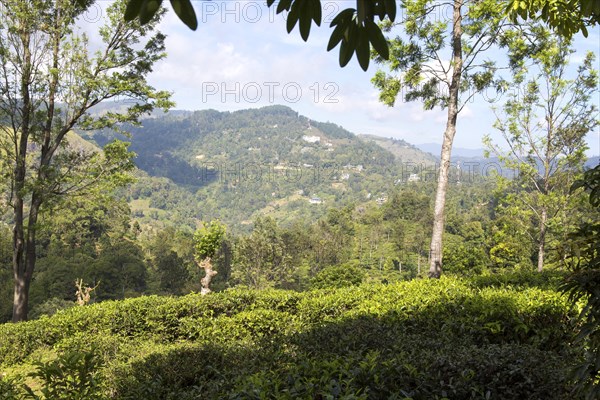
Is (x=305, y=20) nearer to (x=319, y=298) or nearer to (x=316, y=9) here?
(x=316, y=9)

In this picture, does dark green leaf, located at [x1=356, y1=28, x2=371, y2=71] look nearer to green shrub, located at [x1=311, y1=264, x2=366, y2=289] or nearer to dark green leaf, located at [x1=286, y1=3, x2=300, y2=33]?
dark green leaf, located at [x1=286, y1=3, x2=300, y2=33]

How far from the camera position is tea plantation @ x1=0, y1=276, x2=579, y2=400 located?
3.14 meters

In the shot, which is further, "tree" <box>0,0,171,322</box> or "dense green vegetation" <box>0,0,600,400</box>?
"tree" <box>0,0,171,322</box>

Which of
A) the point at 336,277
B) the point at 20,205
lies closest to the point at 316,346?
the point at 20,205

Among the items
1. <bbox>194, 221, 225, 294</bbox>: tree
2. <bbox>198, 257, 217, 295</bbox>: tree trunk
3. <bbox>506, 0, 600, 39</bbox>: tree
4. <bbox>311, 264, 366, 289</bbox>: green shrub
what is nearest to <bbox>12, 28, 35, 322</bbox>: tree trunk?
<bbox>194, 221, 225, 294</bbox>: tree

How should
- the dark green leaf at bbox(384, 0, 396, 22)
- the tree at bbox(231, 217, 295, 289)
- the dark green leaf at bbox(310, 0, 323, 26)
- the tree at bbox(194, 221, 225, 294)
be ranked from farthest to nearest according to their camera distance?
the tree at bbox(231, 217, 295, 289), the tree at bbox(194, 221, 225, 294), the dark green leaf at bbox(384, 0, 396, 22), the dark green leaf at bbox(310, 0, 323, 26)

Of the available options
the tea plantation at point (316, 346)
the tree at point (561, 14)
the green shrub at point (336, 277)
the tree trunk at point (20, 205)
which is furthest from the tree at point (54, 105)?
the green shrub at point (336, 277)

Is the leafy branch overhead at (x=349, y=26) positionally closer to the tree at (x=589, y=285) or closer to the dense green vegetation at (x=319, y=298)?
the dense green vegetation at (x=319, y=298)

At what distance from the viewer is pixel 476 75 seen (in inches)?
424

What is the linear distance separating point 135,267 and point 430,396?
162ft

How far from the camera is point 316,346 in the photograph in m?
4.25

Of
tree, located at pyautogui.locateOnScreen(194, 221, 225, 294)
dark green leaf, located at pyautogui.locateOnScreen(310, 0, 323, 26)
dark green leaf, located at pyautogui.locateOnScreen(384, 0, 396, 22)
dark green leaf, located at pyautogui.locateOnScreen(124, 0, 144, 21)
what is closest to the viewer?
dark green leaf, located at pyautogui.locateOnScreen(124, 0, 144, 21)

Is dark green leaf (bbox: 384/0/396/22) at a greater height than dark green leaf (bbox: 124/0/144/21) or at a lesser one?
greater

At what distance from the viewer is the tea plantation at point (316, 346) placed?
3.14m
